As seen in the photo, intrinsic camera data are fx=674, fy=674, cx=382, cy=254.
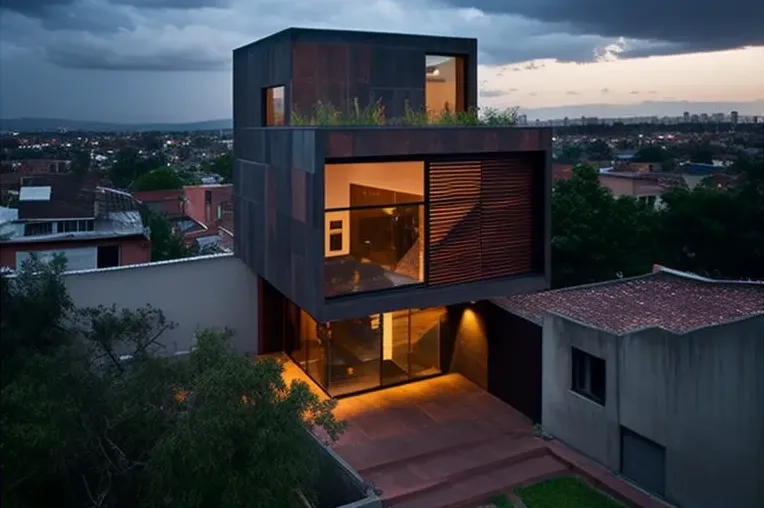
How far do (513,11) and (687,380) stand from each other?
243 inches

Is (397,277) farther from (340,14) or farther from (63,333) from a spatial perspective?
(340,14)

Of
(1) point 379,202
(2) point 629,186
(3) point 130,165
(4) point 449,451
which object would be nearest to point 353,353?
(4) point 449,451

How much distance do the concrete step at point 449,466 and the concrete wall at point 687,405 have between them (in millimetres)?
1037

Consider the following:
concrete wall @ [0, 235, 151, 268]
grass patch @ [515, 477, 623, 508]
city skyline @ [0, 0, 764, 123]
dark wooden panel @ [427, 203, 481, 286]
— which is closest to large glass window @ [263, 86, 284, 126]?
city skyline @ [0, 0, 764, 123]

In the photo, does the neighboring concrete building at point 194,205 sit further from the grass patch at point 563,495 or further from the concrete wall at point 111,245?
the grass patch at point 563,495

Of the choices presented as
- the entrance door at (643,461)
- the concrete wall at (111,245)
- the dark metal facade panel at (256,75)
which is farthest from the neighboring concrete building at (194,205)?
the entrance door at (643,461)

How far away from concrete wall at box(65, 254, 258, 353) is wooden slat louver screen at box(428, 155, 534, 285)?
213 inches

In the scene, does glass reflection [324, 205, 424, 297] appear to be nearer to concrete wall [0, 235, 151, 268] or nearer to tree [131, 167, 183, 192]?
concrete wall [0, 235, 151, 268]

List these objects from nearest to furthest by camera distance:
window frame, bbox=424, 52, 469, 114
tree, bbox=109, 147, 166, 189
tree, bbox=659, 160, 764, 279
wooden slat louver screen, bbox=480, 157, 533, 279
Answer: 1. tree, bbox=659, 160, 764, 279
2. wooden slat louver screen, bbox=480, 157, 533, 279
3. window frame, bbox=424, 52, 469, 114
4. tree, bbox=109, 147, 166, 189

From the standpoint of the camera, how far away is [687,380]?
10.2 m

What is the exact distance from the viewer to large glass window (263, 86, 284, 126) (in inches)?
576

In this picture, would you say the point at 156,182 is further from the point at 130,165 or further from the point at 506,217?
the point at 506,217

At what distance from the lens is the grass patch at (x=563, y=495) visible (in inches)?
428

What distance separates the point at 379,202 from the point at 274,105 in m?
4.47
